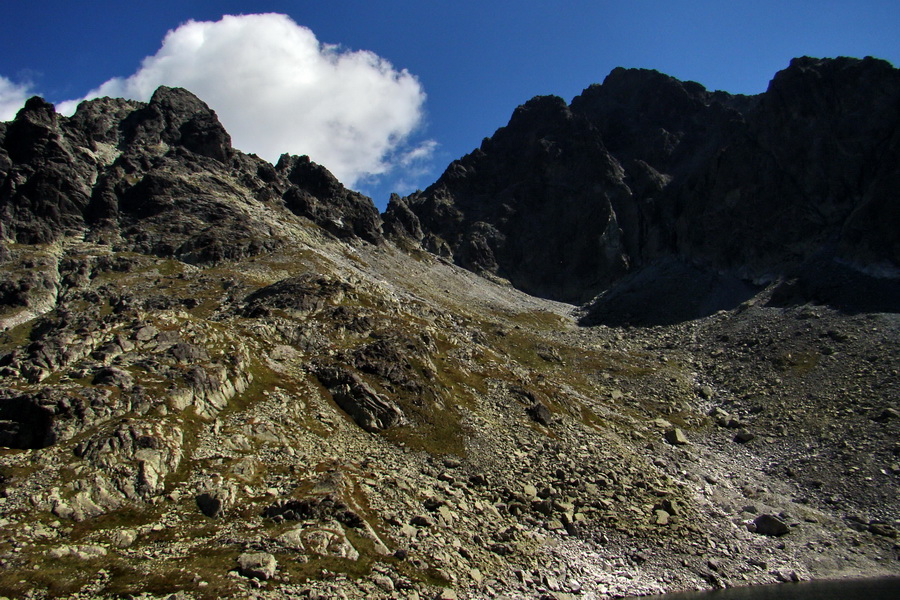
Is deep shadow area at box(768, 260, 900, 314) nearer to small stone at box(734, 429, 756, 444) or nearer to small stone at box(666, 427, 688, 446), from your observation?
small stone at box(734, 429, 756, 444)

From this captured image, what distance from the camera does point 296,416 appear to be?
41938mm

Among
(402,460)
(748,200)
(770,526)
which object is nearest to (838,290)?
(748,200)

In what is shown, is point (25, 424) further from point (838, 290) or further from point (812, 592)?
point (838, 290)

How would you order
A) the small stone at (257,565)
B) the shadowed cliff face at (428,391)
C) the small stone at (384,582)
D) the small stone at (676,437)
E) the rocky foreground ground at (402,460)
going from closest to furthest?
the small stone at (257,565) < the small stone at (384,582) < the rocky foreground ground at (402,460) < the shadowed cliff face at (428,391) < the small stone at (676,437)

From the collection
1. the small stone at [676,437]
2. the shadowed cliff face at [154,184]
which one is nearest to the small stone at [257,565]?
the small stone at [676,437]

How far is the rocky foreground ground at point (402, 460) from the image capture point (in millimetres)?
26078

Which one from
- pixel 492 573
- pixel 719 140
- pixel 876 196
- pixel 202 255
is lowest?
pixel 492 573

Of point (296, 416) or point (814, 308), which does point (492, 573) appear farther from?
point (814, 308)

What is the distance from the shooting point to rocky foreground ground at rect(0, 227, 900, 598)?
26.1 m

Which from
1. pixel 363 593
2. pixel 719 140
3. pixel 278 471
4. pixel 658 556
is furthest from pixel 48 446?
pixel 719 140

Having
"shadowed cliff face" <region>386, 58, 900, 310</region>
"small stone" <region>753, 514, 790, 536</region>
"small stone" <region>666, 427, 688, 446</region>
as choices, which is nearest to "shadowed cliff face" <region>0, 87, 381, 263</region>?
"shadowed cliff face" <region>386, 58, 900, 310</region>

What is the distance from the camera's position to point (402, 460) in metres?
40.3

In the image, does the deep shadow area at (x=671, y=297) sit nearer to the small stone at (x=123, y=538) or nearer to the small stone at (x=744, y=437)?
the small stone at (x=744, y=437)

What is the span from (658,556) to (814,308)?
79739mm
